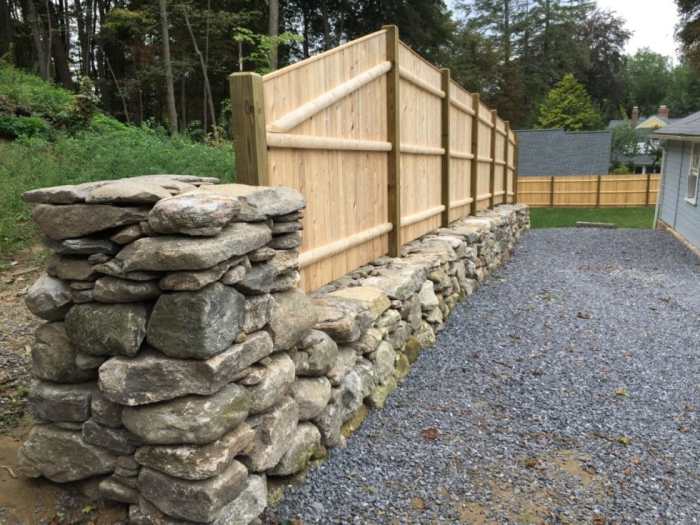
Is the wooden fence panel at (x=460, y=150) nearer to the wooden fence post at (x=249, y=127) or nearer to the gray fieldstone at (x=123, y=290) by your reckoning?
the wooden fence post at (x=249, y=127)

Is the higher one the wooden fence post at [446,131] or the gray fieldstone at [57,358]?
the wooden fence post at [446,131]

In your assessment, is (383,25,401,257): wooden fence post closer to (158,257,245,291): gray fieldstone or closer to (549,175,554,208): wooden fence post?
(158,257,245,291): gray fieldstone

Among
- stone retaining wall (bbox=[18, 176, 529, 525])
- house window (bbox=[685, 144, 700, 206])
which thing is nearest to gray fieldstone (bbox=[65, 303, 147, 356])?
stone retaining wall (bbox=[18, 176, 529, 525])

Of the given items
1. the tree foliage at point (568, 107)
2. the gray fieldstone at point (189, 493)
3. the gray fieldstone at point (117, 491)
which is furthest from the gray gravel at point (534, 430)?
the tree foliage at point (568, 107)

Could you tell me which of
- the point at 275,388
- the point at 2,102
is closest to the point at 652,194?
the point at 2,102

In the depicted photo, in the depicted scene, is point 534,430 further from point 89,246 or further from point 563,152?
point 563,152

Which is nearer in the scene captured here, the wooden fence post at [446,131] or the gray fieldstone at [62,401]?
the gray fieldstone at [62,401]

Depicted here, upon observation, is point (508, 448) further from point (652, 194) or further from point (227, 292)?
A: point (652, 194)

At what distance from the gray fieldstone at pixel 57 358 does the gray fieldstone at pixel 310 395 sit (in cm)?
92

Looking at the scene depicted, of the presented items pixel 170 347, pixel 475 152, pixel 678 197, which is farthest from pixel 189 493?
pixel 678 197

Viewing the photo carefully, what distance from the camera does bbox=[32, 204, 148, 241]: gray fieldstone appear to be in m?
1.97

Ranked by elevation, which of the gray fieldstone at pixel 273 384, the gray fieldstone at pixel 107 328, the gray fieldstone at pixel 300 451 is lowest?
the gray fieldstone at pixel 300 451

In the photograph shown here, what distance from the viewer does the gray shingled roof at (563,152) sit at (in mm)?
27266

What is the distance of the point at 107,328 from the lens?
199 cm
